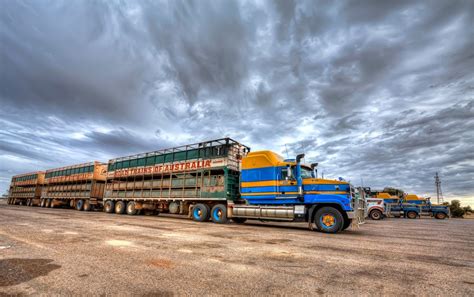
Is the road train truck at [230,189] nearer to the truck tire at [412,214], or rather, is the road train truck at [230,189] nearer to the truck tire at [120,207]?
the truck tire at [120,207]

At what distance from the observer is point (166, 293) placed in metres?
3.23

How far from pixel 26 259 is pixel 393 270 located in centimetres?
713

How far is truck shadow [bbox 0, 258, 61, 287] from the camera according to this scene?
11.7 feet

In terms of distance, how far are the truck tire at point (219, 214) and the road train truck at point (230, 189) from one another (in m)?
0.02

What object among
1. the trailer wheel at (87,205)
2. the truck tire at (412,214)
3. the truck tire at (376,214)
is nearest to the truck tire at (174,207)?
the trailer wheel at (87,205)

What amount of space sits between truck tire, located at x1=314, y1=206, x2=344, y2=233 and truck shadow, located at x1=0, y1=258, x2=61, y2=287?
942 cm

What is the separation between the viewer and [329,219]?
10.4 meters

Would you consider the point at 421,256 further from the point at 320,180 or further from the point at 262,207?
the point at 262,207

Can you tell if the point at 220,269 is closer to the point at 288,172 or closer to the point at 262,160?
the point at 288,172

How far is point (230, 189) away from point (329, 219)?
582 cm

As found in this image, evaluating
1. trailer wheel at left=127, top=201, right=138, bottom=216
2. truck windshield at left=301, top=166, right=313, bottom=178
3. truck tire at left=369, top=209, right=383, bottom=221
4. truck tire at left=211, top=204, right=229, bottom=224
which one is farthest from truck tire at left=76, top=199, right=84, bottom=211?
truck tire at left=369, top=209, right=383, bottom=221

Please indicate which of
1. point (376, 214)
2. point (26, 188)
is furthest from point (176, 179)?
Result: point (26, 188)

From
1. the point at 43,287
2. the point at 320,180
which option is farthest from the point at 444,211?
the point at 43,287

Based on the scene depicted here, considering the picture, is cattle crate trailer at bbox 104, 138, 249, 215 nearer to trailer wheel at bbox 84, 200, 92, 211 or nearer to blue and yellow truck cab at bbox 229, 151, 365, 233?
blue and yellow truck cab at bbox 229, 151, 365, 233
